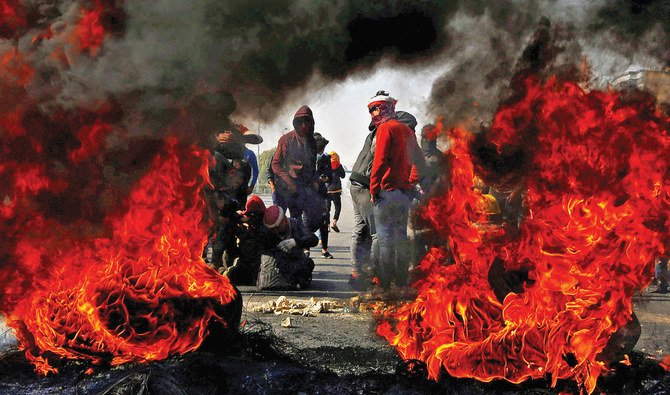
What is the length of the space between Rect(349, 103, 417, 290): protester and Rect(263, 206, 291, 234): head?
82cm

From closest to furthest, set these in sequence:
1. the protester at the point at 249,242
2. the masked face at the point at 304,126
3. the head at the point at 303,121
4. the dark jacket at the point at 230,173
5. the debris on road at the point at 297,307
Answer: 1. the debris on road at the point at 297,307
2. the head at the point at 303,121
3. the masked face at the point at 304,126
4. the protester at the point at 249,242
5. the dark jacket at the point at 230,173

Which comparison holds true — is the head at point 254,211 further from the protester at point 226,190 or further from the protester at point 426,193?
the protester at point 426,193

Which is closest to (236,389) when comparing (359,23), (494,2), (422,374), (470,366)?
(422,374)

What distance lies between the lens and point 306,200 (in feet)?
30.8

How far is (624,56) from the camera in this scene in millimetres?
4137

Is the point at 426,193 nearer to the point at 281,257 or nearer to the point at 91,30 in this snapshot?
the point at 281,257

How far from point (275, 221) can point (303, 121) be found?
1.17 metres

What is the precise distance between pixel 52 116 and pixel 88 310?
1146mm

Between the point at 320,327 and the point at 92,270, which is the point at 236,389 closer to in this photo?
the point at 92,270

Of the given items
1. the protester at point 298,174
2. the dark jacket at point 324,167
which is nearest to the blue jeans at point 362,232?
the protester at point 298,174

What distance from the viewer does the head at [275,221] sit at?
25.0ft

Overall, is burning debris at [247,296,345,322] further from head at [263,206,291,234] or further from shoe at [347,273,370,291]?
head at [263,206,291,234]

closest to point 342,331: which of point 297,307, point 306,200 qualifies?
point 297,307

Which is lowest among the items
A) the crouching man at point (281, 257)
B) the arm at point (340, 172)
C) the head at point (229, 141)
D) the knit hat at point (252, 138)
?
the crouching man at point (281, 257)
